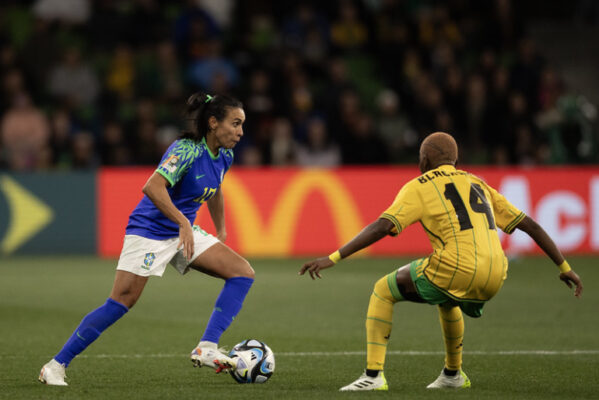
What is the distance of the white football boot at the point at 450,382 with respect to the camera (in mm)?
6598

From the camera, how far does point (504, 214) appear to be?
651 centimetres

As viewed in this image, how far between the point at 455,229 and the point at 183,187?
1729 mm

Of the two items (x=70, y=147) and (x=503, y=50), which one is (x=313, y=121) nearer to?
(x=70, y=147)

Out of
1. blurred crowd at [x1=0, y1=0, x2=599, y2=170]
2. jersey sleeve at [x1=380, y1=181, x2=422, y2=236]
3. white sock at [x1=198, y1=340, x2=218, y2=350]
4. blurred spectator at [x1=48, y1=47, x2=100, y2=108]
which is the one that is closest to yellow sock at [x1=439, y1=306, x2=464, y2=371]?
jersey sleeve at [x1=380, y1=181, x2=422, y2=236]

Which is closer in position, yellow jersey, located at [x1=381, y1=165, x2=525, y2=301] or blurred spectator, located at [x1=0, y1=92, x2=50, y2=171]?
yellow jersey, located at [x1=381, y1=165, x2=525, y2=301]

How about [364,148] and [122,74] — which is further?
[122,74]

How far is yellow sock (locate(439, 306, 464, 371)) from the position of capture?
21.6 ft

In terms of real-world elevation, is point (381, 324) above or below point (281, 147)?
above

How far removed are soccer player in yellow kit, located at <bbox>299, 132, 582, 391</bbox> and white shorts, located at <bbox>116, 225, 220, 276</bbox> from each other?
0.98 meters

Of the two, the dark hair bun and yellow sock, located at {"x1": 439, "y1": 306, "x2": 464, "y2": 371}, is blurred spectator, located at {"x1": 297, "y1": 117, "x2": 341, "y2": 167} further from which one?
yellow sock, located at {"x1": 439, "y1": 306, "x2": 464, "y2": 371}

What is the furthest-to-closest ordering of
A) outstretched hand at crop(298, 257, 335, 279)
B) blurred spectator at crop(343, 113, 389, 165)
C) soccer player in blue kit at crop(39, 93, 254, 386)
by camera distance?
blurred spectator at crop(343, 113, 389, 165)
soccer player in blue kit at crop(39, 93, 254, 386)
outstretched hand at crop(298, 257, 335, 279)

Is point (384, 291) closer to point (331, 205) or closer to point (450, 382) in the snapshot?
point (450, 382)

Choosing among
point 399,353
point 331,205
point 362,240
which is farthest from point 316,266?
point 331,205

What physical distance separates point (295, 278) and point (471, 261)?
26.1 feet
